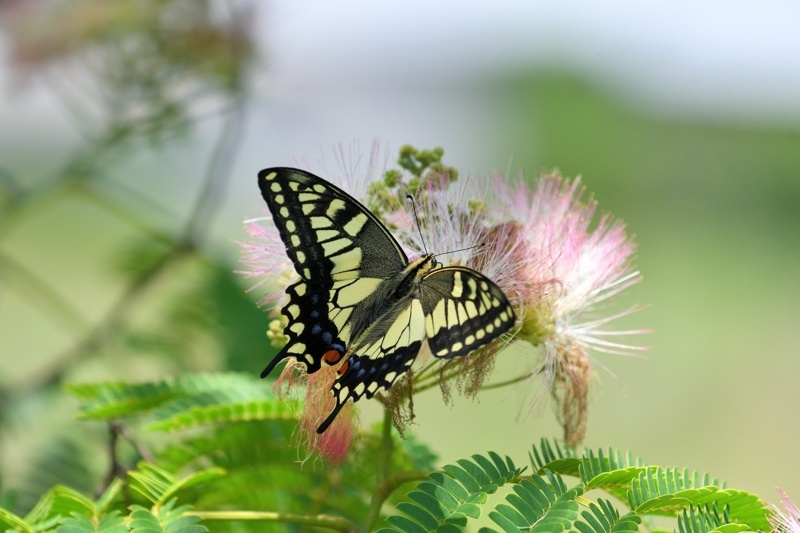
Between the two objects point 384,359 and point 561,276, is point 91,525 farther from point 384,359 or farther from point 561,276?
point 561,276

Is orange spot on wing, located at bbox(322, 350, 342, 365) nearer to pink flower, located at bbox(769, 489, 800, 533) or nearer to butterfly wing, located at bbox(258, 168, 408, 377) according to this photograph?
butterfly wing, located at bbox(258, 168, 408, 377)

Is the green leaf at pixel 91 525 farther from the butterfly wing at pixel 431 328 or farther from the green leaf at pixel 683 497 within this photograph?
the green leaf at pixel 683 497

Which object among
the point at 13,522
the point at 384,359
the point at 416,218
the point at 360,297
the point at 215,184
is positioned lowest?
the point at 13,522

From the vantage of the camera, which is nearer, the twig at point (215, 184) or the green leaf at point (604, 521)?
the green leaf at point (604, 521)

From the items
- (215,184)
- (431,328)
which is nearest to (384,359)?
(431,328)

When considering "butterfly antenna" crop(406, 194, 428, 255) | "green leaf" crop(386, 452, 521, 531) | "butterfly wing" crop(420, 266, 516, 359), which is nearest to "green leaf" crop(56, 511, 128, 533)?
"green leaf" crop(386, 452, 521, 531)

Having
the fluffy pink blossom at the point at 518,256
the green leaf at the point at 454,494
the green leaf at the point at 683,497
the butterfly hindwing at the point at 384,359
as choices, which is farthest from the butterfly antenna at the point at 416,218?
the green leaf at the point at 683,497

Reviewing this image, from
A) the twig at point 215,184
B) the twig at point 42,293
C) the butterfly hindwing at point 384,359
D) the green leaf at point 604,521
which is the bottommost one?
the green leaf at point 604,521

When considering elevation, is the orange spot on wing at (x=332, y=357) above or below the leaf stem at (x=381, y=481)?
above
